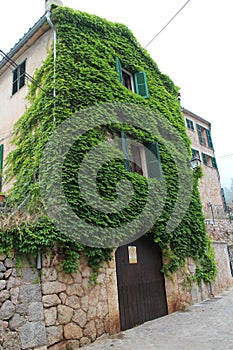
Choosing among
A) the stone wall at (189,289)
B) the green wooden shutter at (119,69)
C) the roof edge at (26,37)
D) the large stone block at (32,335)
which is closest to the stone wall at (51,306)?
the large stone block at (32,335)

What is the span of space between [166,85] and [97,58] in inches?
146

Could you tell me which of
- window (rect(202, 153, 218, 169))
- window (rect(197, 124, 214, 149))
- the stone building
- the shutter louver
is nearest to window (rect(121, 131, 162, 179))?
the stone building

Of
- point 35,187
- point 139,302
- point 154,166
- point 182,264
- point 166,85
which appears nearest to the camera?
point 35,187

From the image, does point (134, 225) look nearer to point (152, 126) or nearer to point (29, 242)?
point (29, 242)

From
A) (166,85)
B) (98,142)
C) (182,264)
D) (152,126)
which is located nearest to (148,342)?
(182,264)

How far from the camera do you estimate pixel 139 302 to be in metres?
6.78

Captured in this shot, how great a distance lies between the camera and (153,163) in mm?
8539

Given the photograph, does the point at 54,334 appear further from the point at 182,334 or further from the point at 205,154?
the point at 205,154

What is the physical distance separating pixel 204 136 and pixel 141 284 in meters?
17.8

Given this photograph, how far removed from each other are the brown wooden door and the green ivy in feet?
1.19

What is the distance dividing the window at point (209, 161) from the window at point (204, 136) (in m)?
1.01

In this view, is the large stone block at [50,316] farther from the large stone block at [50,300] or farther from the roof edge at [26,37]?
the roof edge at [26,37]

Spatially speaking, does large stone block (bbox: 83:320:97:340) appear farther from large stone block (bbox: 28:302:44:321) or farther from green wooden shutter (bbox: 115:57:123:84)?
green wooden shutter (bbox: 115:57:123:84)

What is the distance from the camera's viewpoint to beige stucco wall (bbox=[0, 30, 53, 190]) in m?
8.21
